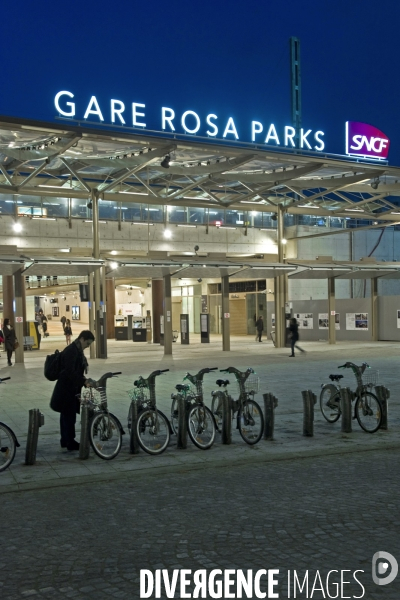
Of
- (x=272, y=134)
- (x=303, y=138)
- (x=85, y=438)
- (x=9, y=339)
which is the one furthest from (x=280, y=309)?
(x=85, y=438)

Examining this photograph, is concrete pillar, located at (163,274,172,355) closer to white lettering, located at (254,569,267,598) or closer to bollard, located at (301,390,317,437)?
bollard, located at (301,390,317,437)

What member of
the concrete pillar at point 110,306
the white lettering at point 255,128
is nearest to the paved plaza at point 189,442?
the white lettering at point 255,128

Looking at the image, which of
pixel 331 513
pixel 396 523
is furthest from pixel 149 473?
pixel 396 523

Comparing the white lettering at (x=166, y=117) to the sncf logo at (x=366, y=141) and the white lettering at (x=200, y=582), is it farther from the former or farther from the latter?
the white lettering at (x=200, y=582)

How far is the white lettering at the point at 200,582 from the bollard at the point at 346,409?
643 centimetres

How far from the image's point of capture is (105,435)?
30.7 ft

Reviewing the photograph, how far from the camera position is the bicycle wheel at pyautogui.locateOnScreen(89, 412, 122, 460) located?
9.25 metres

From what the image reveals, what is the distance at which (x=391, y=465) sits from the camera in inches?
334

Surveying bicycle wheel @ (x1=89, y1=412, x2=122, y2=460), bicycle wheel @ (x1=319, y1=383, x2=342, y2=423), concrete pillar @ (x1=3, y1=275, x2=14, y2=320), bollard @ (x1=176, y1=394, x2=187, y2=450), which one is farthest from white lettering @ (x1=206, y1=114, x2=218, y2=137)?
bicycle wheel @ (x1=89, y1=412, x2=122, y2=460)

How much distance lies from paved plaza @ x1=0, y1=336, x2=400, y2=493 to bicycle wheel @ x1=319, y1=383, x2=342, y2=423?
14 cm

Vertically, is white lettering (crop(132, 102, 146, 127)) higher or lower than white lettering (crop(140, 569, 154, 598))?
higher

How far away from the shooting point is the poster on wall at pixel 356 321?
119 ft

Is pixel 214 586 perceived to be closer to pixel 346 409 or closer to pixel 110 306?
pixel 346 409

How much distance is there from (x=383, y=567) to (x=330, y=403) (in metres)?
6.84
